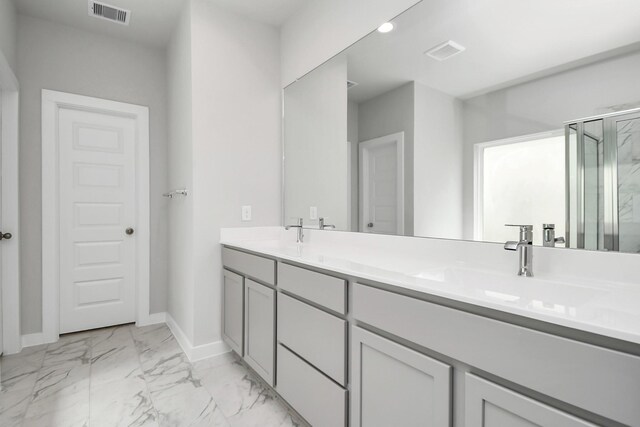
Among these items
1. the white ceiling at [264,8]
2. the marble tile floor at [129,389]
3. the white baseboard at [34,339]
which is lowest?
the marble tile floor at [129,389]

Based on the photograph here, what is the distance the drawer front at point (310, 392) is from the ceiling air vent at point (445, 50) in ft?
4.90

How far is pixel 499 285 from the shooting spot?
3.70 feet

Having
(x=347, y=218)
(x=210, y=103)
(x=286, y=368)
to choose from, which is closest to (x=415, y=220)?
(x=347, y=218)

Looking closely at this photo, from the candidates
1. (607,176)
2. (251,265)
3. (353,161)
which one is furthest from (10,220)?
(607,176)

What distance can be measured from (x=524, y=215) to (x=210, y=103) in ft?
6.89

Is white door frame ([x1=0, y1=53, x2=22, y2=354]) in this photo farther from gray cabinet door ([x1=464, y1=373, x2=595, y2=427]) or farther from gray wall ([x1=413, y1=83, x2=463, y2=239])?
gray cabinet door ([x1=464, y1=373, x2=595, y2=427])

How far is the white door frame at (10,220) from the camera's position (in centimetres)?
242

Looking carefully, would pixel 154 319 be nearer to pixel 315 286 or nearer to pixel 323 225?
pixel 323 225

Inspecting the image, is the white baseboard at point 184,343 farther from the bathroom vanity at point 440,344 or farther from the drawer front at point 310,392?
the drawer front at point 310,392

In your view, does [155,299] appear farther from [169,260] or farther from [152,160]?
[152,160]

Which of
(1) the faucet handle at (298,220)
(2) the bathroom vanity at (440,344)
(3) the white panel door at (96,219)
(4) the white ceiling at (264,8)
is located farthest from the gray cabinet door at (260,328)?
(4) the white ceiling at (264,8)

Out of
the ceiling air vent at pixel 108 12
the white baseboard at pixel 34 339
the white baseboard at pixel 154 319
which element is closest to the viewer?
the ceiling air vent at pixel 108 12

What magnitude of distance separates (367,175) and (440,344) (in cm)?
117

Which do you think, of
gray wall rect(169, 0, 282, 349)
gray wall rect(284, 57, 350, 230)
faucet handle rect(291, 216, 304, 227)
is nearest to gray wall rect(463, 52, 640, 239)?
gray wall rect(284, 57, 350, 230)
